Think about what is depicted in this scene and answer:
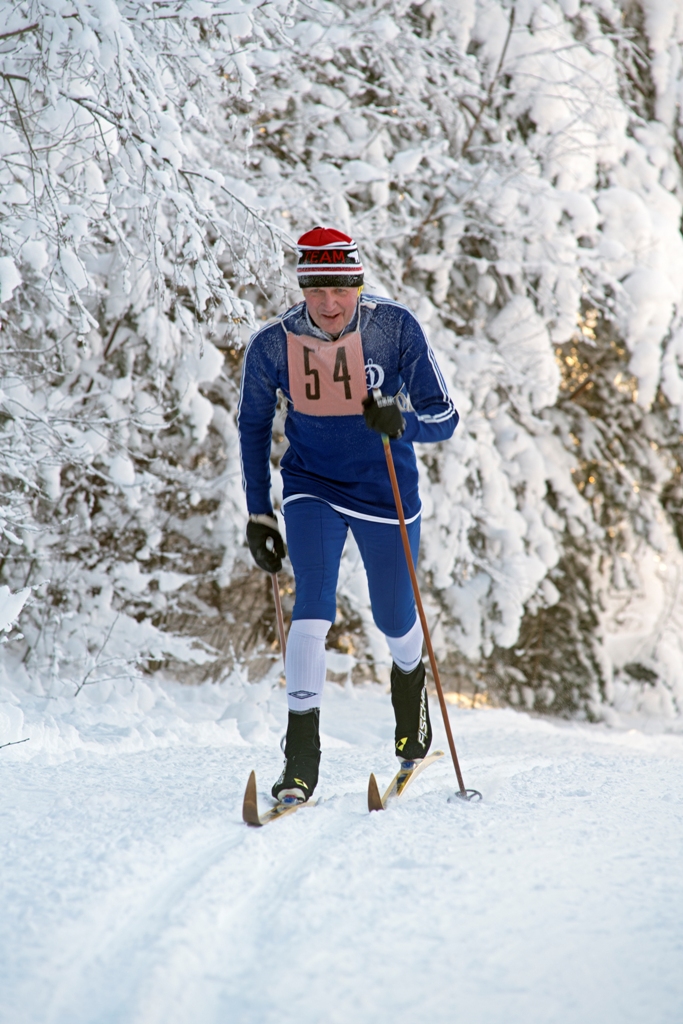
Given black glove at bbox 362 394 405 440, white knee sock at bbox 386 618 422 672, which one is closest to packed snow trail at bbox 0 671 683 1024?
white knee sock at bbox 386 618 422 672

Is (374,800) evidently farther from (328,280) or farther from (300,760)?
(328,280)

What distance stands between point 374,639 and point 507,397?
2419 mm

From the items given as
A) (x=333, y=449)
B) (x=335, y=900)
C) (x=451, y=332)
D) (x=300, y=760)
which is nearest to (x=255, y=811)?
(x=300, y=760)

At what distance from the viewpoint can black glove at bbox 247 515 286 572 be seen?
341cm

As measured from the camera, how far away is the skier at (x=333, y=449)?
3037mm

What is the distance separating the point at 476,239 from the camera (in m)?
7.82

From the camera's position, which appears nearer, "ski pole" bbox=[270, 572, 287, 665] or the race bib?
the race bib

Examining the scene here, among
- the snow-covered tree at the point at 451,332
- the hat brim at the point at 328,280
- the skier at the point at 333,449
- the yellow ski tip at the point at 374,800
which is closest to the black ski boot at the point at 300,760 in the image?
the skier at the point at 333,449

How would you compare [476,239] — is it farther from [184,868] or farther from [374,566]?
[184,868]

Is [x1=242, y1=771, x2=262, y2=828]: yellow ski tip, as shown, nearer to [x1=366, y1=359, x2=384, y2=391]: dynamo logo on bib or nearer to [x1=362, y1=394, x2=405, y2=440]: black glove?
[x1=362, y1=394, x2=405, y2=440]: black glove

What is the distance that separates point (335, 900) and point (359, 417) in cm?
163

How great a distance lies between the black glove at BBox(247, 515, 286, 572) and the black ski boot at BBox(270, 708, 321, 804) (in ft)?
1.94

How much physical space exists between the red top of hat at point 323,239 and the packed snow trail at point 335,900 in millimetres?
1829

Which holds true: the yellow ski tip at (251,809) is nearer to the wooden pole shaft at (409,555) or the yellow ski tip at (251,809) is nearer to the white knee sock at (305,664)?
the white knee sock at (305,664)
